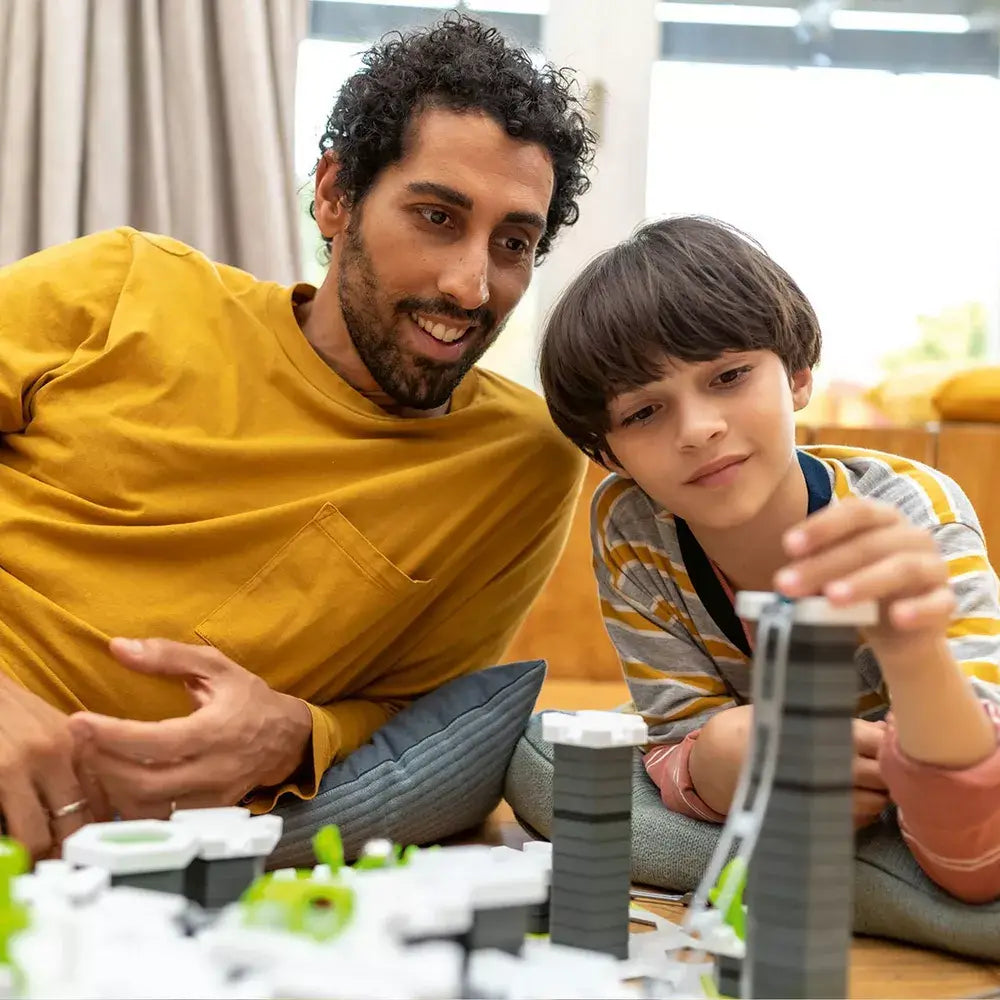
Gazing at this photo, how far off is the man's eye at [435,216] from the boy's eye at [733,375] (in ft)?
1.15

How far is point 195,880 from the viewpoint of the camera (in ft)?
2.39

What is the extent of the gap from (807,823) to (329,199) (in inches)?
41.8

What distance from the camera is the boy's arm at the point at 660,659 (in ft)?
3.94

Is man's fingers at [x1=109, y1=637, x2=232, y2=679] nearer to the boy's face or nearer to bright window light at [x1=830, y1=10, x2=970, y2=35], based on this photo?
the boy's face

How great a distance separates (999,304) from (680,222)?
1.79m

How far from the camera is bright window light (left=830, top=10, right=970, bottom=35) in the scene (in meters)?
2.70

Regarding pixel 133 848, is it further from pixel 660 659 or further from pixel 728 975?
pixel 660 659

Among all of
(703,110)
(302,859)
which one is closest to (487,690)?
(302,859)

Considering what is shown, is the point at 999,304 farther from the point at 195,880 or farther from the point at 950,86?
the point at 195,880

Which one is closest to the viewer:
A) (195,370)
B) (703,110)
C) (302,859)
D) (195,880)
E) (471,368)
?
(195,880)

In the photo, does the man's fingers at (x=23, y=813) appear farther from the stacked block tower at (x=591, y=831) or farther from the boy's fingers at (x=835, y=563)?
the boy's fingers at (x=835, y=563)

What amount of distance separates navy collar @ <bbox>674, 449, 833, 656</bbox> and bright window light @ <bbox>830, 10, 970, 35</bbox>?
6.06ft

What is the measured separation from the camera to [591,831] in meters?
0.74

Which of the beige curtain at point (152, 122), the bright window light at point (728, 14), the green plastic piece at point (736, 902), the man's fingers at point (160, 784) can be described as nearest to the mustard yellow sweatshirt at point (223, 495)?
the man's fingers at point (160, 784)
